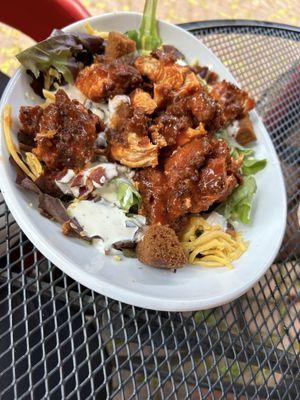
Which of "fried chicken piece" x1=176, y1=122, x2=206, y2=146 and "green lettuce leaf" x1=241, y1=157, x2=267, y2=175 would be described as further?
"green lettuce leaf" x1=241, y1=157, x2=267, y2=175

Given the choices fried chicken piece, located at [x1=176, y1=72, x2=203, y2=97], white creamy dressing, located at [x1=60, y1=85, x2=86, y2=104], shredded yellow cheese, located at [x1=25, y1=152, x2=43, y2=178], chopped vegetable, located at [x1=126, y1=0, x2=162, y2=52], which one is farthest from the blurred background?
shredded yellow cheese, located at [x1=25, y1=152, x2=43, y2=178]

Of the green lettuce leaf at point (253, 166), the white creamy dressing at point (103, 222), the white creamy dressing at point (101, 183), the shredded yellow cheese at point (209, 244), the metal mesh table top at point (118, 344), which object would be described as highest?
the white creamy dressing at point (101, 183)

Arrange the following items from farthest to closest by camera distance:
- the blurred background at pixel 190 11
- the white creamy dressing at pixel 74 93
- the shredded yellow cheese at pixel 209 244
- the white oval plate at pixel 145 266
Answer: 1. the blurred background at pixel 190 11
2. the white creamy dressing at pixel 74 93
3. the shredded yellow cheese at pixel 209 244
4. the white oval plate at pixel 145 266

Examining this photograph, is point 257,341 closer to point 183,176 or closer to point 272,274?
point 272,274

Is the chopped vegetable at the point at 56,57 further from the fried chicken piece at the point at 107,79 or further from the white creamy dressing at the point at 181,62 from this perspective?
the white creamy dressing at the point at 181,62

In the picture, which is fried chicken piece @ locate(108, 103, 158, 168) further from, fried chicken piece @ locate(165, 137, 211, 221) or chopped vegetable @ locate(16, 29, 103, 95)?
chopped vegetable @ locate(16, 29, 103, 95)

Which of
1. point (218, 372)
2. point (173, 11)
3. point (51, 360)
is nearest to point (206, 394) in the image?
point (218, 372)

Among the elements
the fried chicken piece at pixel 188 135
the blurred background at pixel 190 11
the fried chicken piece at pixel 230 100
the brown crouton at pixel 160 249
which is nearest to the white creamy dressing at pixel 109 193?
the brown crouton at pixel 160 249
